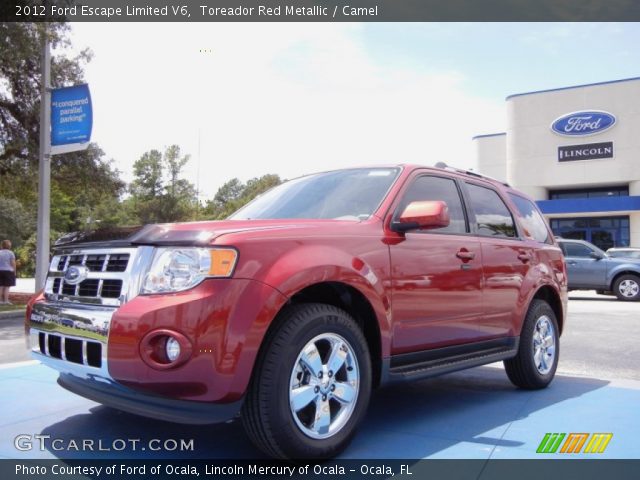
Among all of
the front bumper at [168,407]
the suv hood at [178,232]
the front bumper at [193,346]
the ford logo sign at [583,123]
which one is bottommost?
the front bumper at [168,407]

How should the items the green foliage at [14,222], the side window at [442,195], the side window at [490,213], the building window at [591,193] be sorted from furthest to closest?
the green foliage at [14,222] → the building window at [591,193] → the side window at [490,213] → the side window at [442,195]

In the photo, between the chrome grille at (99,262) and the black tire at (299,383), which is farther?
the chrome grille at (99,262)

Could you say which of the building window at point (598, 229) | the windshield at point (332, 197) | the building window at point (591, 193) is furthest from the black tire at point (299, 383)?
the building window at point (591, 193)

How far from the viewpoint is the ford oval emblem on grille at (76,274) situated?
3346 mm

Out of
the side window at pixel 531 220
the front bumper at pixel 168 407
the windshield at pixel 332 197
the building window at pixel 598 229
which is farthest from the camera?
the building window at pixel 598 229

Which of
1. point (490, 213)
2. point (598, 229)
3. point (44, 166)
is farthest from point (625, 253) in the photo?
point (598, 229)

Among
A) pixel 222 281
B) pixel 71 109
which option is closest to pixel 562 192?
pixel 71 109

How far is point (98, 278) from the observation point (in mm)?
3229

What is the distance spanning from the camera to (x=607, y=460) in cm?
338

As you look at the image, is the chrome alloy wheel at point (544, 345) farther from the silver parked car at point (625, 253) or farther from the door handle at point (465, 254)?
the silver parked car at point (625, 253)

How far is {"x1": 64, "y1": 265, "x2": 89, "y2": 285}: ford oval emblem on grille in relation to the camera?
335 centimetres

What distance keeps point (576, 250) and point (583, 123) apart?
20.4 metres

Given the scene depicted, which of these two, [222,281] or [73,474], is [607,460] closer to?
[222,281]

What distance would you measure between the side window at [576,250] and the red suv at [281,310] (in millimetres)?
13734
